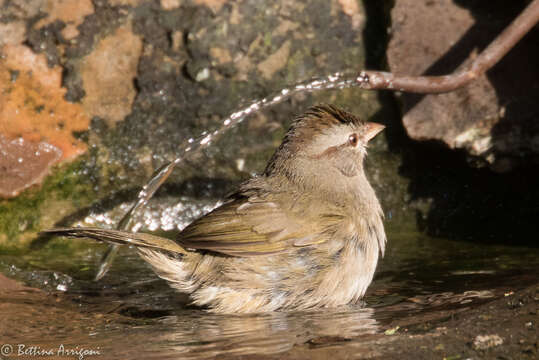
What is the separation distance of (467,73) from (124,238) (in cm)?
265

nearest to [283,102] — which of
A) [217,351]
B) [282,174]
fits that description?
[282,174]

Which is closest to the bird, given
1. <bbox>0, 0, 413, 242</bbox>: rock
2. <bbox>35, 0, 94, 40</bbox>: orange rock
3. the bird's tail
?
the bird's tail

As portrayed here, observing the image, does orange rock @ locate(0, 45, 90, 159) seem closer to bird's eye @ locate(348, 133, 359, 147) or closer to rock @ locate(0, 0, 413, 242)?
rock @ locate(0, 0, 413, 242)

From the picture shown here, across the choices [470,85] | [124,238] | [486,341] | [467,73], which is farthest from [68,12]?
[486,341]

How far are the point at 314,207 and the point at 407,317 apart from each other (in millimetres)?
1092

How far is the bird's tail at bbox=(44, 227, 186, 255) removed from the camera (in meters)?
4.20

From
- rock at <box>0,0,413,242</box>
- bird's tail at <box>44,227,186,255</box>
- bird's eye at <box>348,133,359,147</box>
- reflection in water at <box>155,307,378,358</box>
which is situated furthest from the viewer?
rock at <box>0,0,413,242</box>

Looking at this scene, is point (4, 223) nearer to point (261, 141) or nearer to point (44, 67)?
point (44, 67)

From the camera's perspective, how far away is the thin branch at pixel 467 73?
16.9 ft

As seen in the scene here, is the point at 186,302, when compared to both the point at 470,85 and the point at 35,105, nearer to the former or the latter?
the point at 35,105

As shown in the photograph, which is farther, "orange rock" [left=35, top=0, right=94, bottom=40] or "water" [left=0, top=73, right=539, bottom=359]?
"orange rock" [left=35, top=0, right=94, bottom=40]

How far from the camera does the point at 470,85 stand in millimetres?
5922

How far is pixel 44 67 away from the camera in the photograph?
238 inches

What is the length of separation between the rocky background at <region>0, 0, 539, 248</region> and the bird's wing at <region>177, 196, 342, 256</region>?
167 centimetres
